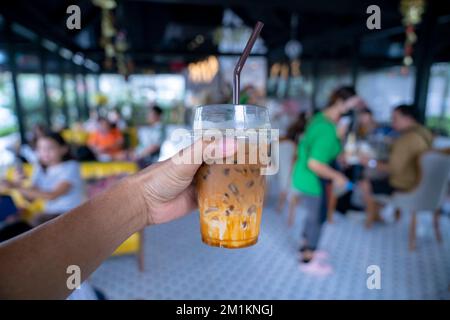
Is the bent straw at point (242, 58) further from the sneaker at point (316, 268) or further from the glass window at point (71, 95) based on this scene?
the glass window at point (71, 95)

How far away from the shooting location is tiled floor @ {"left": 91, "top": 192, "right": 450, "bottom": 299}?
2.60 metres

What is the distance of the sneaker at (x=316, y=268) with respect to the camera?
9.52 feet

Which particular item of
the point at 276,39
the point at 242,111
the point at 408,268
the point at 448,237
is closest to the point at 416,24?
the point at 448,237

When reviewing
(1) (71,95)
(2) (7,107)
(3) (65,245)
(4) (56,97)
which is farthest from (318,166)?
(1) (71,95)

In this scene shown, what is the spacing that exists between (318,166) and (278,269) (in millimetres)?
1056

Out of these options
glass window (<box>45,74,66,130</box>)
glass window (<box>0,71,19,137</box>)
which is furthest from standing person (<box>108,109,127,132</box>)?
glass window (<box>0,71,19,137</box>)

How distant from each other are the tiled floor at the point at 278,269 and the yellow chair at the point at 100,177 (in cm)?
21

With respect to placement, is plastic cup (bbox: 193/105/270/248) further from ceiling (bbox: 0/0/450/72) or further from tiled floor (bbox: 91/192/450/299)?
ceiling (bbox: 0/0/450/72)

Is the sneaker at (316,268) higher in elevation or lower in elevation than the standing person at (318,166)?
lower

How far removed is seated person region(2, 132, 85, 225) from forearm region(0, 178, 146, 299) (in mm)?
1968

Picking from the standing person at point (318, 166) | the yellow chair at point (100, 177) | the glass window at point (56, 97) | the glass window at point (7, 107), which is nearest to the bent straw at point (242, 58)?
the standing person at point (318, 166)

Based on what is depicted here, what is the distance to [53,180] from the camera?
2.61 m

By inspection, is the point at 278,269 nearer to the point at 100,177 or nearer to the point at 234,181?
the point at 100,177

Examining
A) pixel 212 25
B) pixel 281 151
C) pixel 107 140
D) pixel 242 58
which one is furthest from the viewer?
pixel 212 25
